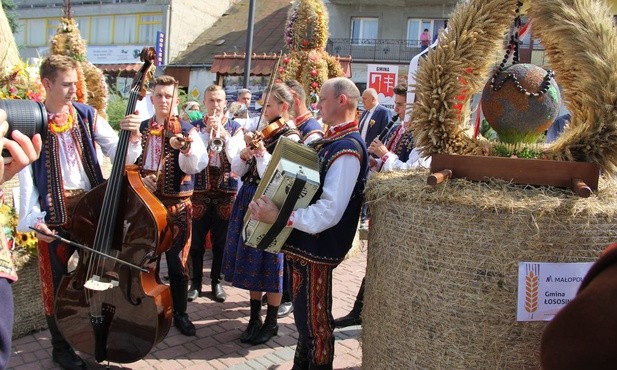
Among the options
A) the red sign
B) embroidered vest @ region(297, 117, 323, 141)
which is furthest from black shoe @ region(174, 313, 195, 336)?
the red sign

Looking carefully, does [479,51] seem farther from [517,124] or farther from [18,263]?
[18,263]

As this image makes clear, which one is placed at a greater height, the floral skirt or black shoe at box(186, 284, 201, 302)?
the floral skirt

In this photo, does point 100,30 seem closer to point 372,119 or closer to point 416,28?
point 416,28

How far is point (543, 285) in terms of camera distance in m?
2.11

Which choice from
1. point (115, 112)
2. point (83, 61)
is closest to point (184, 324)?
point (83, 61)

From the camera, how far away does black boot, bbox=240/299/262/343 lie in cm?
394

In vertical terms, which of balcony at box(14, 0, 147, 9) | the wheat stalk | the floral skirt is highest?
balcony at box(14, 0, 147, 9)

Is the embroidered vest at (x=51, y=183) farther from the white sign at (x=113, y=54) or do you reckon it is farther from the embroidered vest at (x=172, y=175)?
the white sign at (x=113, y=54)

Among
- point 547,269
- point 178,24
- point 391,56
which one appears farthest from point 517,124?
point 178,24

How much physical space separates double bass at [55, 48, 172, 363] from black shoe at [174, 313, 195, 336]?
0.76 m

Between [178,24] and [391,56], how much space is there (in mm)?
10755

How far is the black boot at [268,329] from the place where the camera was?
392 cm

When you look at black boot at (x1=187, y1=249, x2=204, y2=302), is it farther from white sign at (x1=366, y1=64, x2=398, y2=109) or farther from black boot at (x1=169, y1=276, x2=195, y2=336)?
white sign at (x1=366, y1=64, x2=398, y2=109)

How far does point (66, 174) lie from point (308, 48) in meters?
4.78
